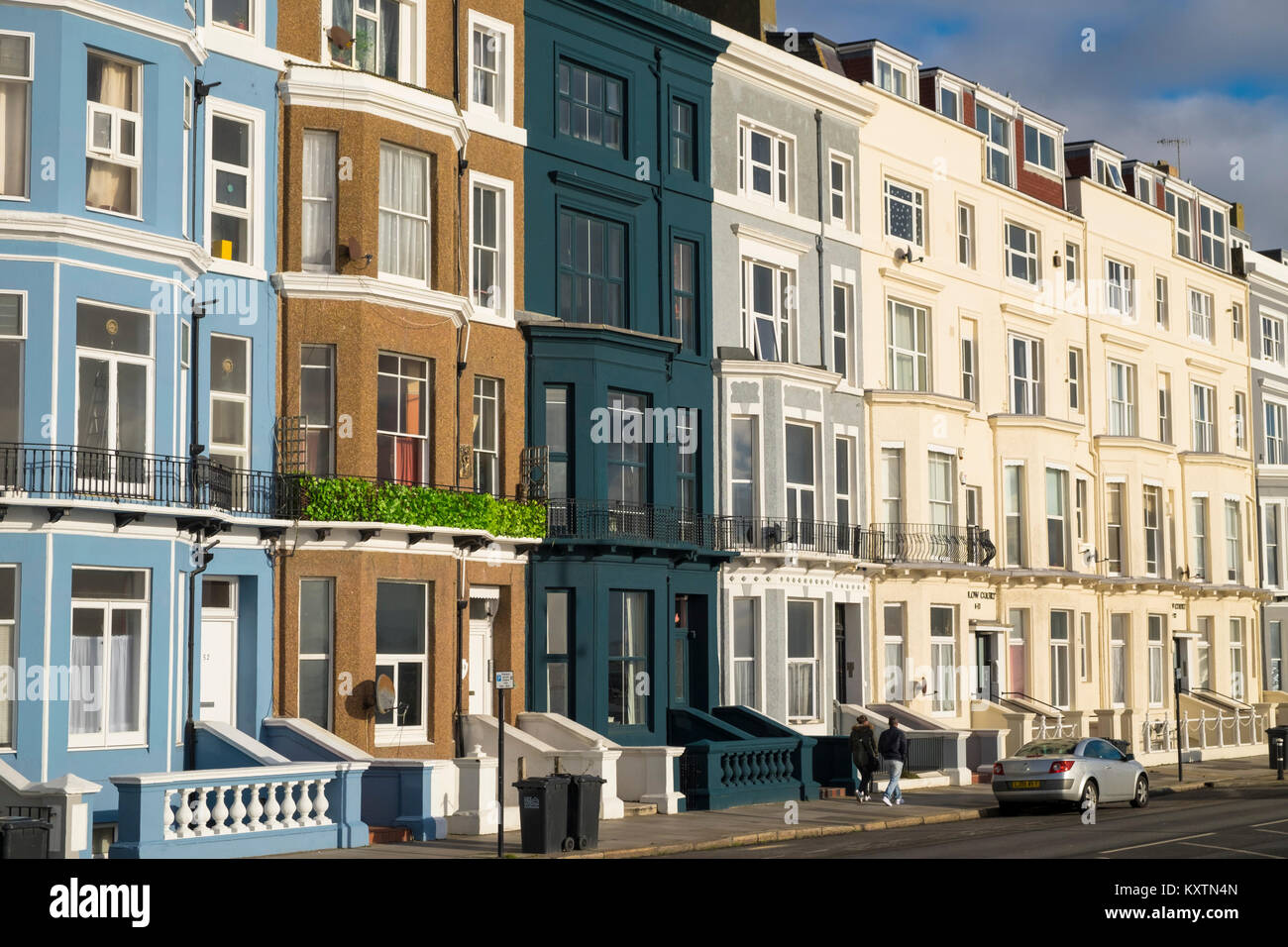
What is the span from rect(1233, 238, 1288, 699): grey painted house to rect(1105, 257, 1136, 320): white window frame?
8908 millimetres

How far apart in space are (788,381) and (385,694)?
12.9 metres

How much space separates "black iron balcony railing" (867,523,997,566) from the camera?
133 feet

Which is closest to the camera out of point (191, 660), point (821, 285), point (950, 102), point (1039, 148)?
point (191, 660)

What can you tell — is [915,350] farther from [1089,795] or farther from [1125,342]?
[1089,795]

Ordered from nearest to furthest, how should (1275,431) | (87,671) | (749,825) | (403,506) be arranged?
(87,671) < (403,506) < (749,825) < (1275,431)

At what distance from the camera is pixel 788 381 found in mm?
36906

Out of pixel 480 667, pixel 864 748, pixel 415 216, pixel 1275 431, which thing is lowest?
pixel 864 748

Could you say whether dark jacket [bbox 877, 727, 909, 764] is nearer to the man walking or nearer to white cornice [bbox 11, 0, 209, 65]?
the man walking

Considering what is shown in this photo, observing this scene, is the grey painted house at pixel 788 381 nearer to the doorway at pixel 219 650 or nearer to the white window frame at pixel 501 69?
the white window frame at pixel 501 69

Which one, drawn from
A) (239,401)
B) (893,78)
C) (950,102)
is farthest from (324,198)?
(950,102)

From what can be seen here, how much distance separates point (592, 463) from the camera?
32.3 m

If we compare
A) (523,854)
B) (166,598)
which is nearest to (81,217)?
(166,598)

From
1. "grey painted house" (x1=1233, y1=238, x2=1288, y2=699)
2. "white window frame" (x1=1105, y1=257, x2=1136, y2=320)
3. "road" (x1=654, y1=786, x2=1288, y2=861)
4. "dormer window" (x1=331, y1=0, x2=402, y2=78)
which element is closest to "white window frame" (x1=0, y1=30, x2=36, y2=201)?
"dormer window" (x1=331, y1=0, x2=402, y2=78)

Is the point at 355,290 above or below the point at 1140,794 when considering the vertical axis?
above
